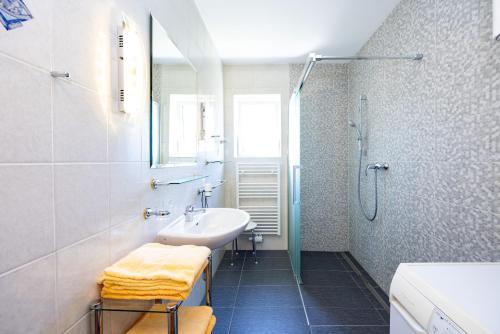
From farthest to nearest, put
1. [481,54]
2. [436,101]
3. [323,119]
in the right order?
[323,119] → [436,101] → [481,54]

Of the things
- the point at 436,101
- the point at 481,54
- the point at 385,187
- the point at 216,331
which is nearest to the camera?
the point at 481,54

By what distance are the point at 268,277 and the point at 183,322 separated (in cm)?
188

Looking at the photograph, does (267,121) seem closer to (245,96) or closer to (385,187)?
(245,96)

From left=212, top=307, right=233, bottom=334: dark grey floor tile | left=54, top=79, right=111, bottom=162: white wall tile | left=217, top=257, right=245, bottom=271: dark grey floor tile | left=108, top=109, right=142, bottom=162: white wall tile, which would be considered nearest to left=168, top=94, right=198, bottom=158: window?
left=108, top=109, right=142, bottom=162: white wall tile

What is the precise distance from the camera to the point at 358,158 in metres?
3.17

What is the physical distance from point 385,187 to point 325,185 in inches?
45.0

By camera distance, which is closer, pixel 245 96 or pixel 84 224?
pixel 84 224

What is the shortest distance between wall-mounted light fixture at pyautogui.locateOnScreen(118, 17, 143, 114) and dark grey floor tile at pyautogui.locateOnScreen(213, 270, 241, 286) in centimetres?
210

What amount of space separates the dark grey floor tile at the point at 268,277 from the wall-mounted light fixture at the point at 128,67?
2.17 metres

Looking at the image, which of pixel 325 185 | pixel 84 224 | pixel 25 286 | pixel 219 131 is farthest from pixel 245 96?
pixel 25 286

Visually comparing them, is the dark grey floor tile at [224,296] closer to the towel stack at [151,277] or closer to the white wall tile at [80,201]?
the towel stack at [151,277]

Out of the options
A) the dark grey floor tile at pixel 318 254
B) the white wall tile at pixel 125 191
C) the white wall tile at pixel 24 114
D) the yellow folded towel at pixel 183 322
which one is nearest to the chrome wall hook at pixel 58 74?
the white wall tile at pixel 24 114

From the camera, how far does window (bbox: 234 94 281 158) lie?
3758 millimetres

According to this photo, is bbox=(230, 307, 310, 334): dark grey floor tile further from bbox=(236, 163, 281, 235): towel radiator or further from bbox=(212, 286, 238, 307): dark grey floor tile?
bbox=(236, 163, 281, 235): towel radiator
